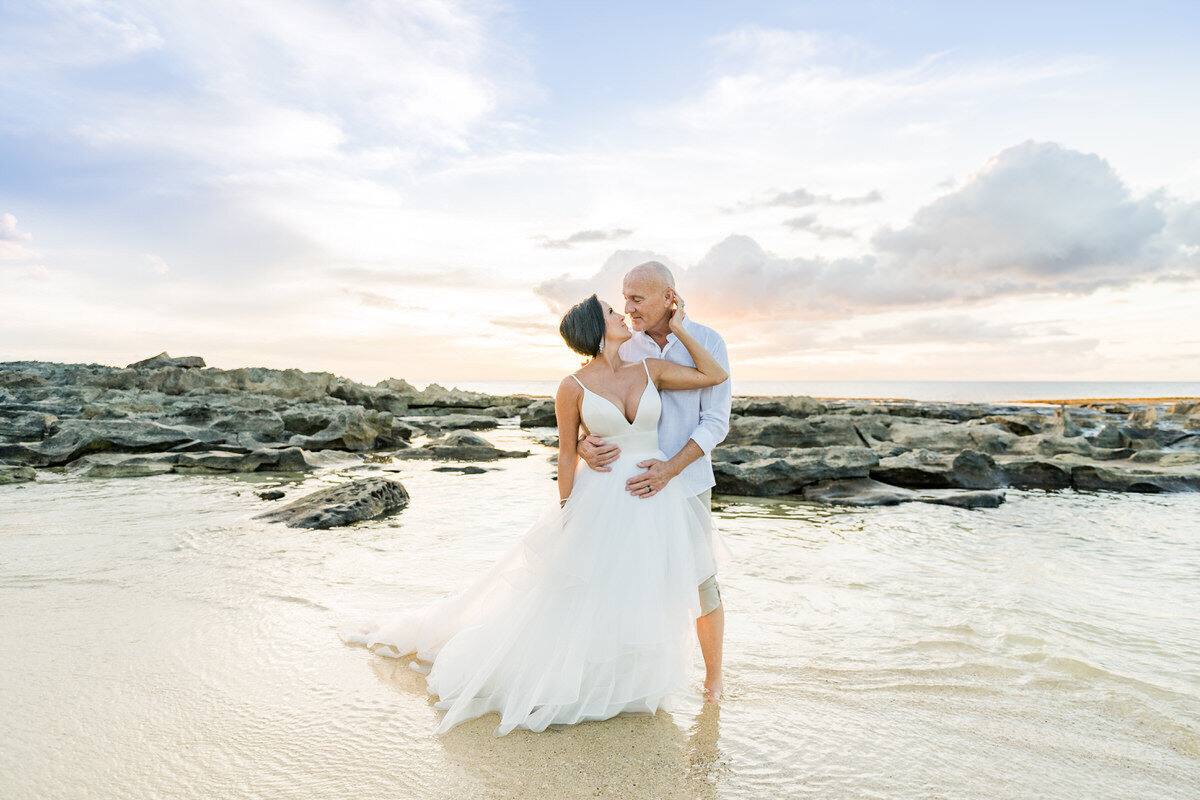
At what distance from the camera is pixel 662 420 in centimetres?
406

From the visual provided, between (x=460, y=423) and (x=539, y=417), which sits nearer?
(x=460, y=423)

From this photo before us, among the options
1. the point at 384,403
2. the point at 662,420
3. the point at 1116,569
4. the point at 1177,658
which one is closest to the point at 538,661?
the point at 662,420

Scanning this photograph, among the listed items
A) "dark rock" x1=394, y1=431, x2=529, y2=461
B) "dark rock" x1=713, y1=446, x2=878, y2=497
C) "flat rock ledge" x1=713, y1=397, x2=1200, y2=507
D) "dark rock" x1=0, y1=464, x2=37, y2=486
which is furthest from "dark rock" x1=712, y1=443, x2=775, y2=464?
"dark rock" x1=0, y1=464, x2=37, y2=486

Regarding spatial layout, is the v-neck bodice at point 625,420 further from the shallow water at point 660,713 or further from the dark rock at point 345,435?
the dark rock at point 345,435

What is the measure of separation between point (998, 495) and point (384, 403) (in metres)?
31.3

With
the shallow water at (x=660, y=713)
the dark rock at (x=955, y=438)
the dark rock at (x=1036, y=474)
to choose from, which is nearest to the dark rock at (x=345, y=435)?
the shallow water at (x=660, y=713)

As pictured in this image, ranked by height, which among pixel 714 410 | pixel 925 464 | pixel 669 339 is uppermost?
pixel 669 339

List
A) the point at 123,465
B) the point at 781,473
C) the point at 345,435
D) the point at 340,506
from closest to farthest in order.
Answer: the point at 340,506 → the point at 781,473 → the point at 123,465 → the point at 345,435

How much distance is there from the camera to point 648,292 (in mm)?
3920

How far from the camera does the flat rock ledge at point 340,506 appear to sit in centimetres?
892

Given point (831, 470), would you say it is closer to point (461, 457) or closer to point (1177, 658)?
point (1177, 658)

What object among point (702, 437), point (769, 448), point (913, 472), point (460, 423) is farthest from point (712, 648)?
point (460, 423)

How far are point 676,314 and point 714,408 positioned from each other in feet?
1.93

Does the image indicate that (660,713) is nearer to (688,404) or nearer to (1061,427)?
(688,404)
